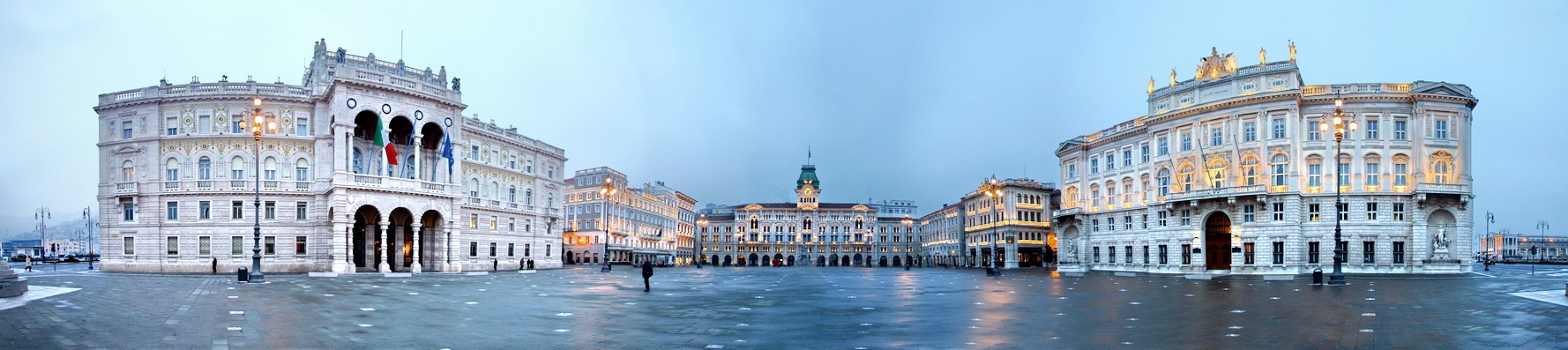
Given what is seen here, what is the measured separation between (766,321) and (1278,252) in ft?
189

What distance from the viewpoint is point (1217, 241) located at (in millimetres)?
70375

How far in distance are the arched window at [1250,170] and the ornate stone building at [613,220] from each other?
253ft

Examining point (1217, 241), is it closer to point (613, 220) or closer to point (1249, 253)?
point (1249, 253)

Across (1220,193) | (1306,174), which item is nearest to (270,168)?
(1220,193)

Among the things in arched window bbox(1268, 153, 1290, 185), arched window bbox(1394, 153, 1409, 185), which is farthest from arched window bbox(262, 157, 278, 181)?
arched window bbox(1394, 153, 1409, 185)

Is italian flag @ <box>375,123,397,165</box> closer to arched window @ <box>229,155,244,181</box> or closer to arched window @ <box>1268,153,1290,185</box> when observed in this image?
arched window @ <box>229,155,244,181</box>

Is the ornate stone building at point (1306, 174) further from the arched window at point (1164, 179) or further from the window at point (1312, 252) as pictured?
the arched window at point (1164, 179)

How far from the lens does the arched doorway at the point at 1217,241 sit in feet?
229

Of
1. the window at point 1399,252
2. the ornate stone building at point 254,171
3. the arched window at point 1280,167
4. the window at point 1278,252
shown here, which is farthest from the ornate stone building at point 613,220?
the window at point 1399,252

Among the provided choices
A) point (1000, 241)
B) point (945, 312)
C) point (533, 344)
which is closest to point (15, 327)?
point (533, 344)

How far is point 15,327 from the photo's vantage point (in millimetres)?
16500

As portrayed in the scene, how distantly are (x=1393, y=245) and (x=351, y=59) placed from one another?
237 ft

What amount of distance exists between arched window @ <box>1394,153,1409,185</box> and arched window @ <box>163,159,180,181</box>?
79.9m

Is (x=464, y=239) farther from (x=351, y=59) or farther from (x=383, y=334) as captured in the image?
(x=383, y=334)
